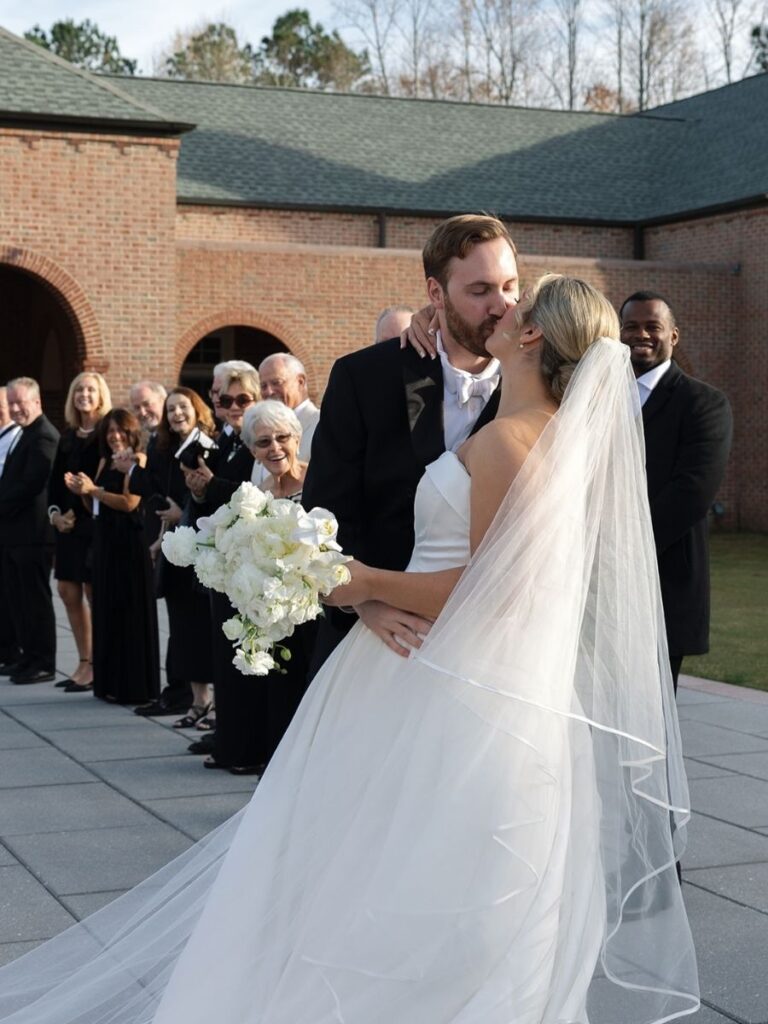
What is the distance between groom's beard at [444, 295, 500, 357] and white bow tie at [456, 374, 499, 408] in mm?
101

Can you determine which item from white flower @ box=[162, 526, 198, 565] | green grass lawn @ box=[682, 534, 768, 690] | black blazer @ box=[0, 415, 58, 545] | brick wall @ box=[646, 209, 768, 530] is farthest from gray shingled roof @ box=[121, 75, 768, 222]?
white flower @ box=[162, 526, 198, 565]

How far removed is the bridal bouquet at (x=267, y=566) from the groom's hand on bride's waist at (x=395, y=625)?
0.78ft

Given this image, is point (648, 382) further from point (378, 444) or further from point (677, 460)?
point (378, 444)

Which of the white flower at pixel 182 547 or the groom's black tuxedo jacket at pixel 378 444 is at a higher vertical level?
the groom's black tuxedo jacket at pixel 378 444

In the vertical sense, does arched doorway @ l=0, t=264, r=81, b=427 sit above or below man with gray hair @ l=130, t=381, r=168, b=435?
above

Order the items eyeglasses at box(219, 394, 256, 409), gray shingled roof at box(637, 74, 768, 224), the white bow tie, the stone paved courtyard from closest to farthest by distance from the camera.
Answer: the white bow tie < the stone paved courtyard < eyeglasses at box(219, 394, 256, 409) < gray shingled roof at box(637, 74, 768, 224)

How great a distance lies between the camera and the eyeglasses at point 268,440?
702 centimetres

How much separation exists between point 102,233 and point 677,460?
17359 millimetres

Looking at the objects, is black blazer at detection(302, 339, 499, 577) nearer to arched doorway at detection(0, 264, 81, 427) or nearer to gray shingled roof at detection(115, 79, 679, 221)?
arched doorway at detection(0, 264, 81, 427)

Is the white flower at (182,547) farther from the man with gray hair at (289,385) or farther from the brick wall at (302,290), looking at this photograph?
the brick wall at (302,290)

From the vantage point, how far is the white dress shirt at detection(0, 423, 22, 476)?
1127 cm

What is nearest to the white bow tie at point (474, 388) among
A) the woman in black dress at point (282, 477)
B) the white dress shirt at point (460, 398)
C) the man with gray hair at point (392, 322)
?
the white dress shirt at point (460, 398)

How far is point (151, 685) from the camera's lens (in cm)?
962

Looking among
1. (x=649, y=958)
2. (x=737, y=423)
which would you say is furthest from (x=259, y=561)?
(x=737, y=423)
